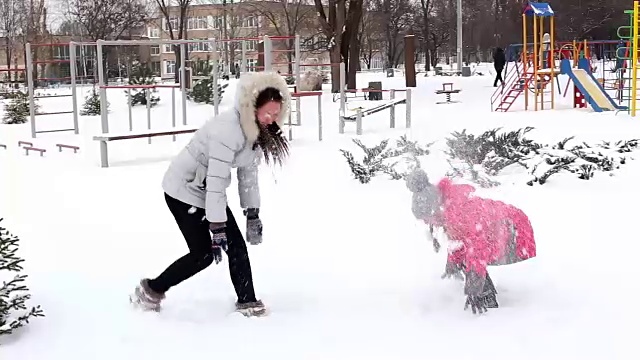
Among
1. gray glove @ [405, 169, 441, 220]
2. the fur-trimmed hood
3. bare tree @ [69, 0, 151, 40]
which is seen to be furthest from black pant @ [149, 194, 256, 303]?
bare tree @ [69, 0, 151, 40]

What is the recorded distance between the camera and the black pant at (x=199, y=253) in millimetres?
4043

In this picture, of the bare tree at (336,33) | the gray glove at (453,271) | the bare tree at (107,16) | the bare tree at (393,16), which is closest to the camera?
the gray glove at (453,271)

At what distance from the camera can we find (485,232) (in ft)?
13.1

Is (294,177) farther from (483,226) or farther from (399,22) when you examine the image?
(399,22)

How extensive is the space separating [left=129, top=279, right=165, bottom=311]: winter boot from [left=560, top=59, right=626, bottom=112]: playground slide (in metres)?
14.8

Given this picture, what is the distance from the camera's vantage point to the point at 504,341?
12.3 ft

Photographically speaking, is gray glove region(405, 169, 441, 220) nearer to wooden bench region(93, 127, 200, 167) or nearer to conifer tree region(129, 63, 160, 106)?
wooden bench region(93, 127, 200, 167)

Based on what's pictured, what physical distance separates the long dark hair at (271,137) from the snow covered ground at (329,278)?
654 mm

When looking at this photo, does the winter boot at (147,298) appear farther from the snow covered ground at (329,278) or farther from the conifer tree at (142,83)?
the conifer tree at (142,83)

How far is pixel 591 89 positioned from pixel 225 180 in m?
15.6

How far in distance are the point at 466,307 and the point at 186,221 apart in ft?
5.34

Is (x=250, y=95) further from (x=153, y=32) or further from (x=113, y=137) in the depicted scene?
(x=153, y=32)

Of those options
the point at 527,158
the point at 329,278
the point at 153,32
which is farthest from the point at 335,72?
the point at 153,32

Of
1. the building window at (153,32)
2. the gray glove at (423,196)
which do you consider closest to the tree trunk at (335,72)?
the gray glove at (423,196)
